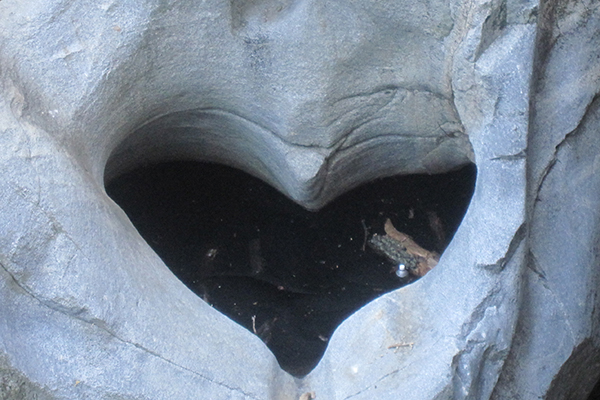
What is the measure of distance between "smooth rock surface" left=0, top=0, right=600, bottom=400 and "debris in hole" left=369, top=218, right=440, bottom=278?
0.32 metres

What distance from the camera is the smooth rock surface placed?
106cm

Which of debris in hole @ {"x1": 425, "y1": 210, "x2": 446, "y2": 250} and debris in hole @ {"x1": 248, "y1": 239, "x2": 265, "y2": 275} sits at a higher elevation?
debris in hole @ {"x1": 425, "y1": 210, "x2": 446, "y2": 250}

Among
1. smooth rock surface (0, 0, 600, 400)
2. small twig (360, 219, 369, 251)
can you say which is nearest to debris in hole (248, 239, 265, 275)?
small twig (360, 219, 369, 251)

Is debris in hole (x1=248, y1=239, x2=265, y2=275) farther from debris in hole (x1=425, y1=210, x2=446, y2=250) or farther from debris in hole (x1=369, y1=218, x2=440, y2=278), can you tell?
debris in hole (x1=425, y1=210, x2=446, y2=250)

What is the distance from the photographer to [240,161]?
1.61m

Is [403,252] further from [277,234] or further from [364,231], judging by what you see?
[277,234]

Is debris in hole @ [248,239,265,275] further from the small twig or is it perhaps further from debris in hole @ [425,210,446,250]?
debris in hole @ [425,210,446,250]

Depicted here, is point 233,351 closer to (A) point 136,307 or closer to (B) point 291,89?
(A) point 136,307

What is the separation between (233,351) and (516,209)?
458mm

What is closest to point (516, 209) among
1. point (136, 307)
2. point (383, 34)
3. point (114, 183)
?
point (383, 34)

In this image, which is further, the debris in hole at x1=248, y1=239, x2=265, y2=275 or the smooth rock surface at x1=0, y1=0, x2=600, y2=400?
the debris in hole at x1=248, y1=239, x2=265, y2=275

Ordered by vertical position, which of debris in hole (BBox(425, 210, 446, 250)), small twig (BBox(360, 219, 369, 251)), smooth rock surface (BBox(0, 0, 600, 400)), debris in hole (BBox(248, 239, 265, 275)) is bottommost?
debris in hole (BBox(248, 239, 265, 275))

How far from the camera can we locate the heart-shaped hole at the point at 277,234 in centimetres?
151

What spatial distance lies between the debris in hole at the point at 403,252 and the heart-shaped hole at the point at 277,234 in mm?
14
